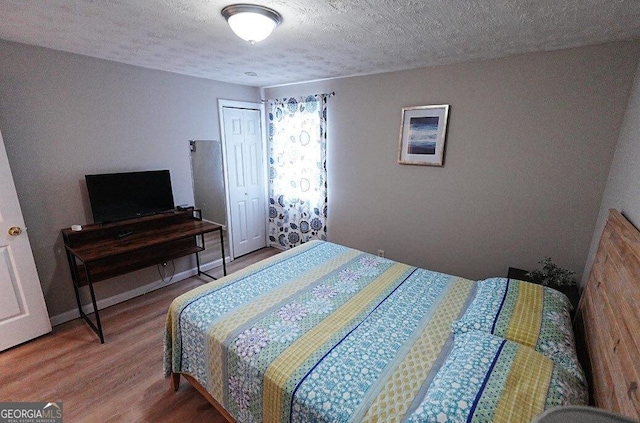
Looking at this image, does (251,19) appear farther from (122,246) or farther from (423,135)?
(122,246)

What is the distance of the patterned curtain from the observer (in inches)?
137

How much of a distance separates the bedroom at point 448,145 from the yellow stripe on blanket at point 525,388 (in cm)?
99

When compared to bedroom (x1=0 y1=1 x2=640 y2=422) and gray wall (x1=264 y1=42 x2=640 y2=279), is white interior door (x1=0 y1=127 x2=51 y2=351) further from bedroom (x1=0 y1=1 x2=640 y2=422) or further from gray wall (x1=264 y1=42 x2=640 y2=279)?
gray wall (x1=264 y1=42 x2=640 y2=279)

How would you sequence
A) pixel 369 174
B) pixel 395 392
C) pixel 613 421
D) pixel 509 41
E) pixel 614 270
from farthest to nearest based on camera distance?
pixel 369 174
pixel 509 41
pixel 614 270
pixel 395 392
pixel 613 421

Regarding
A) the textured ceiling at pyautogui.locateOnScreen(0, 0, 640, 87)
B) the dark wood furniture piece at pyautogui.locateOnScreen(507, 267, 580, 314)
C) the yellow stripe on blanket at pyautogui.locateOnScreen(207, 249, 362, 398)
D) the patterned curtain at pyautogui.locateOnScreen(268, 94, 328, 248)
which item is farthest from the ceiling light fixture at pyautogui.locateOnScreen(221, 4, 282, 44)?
the dark wood furniture piece at pyautogui.locateOnScreen(507, 267, 580, 314)

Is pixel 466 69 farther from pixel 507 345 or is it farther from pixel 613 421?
pixel 613 421

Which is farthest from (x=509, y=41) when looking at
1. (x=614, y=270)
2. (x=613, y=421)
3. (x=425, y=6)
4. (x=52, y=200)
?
(x=52, y=200)

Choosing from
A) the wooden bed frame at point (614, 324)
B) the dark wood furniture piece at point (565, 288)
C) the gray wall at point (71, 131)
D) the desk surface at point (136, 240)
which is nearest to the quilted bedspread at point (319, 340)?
the wooden bed frame at point (614, 324)

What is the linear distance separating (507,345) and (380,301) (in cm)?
72

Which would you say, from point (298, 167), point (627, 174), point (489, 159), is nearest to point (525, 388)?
point (627, 174)

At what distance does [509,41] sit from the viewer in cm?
194

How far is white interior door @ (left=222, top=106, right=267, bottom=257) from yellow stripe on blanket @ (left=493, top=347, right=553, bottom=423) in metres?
3.41

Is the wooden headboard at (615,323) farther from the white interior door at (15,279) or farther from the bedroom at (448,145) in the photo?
the white interior door at (15,279)

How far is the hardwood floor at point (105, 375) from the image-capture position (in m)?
1.74
